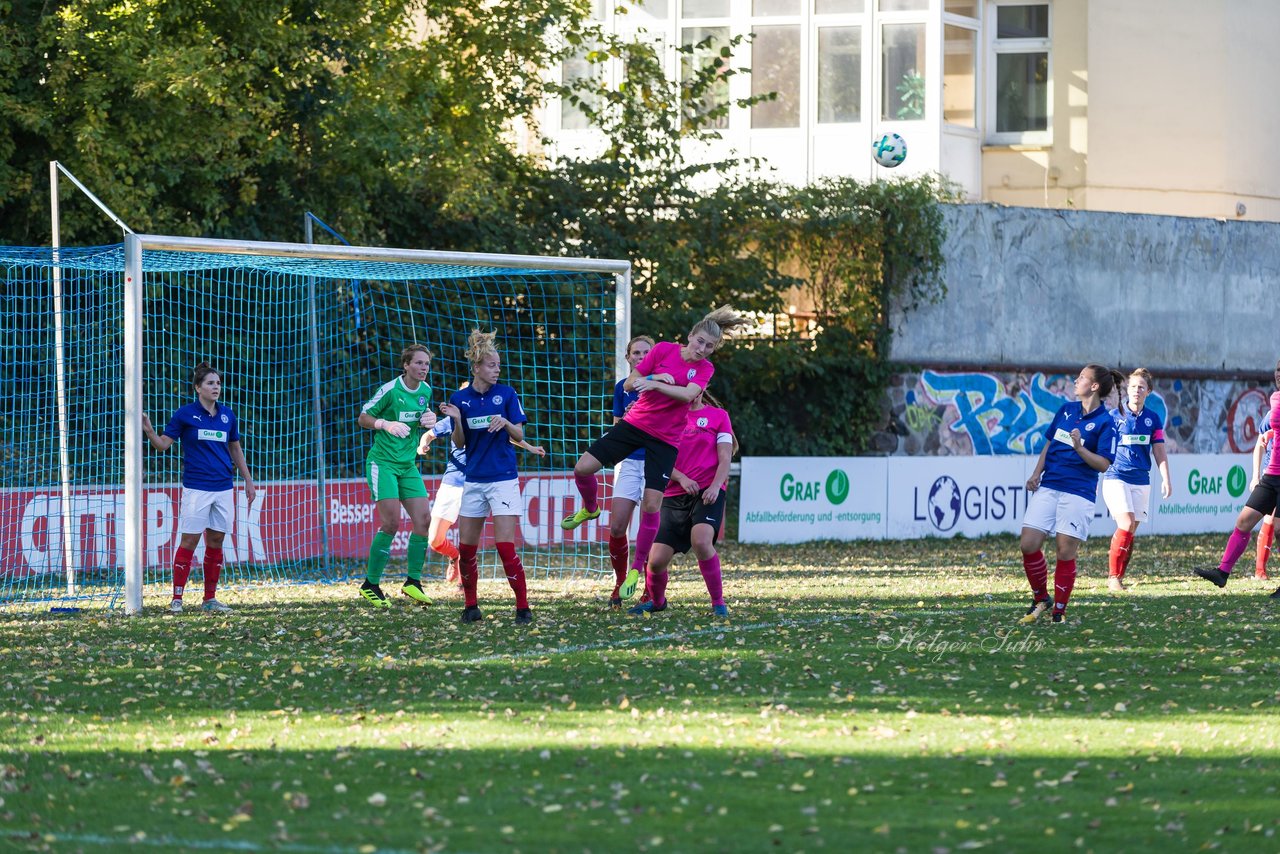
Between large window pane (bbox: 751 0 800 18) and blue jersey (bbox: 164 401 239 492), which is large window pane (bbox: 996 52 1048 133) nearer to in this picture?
large window pane (bbox: 751 0 800 18)

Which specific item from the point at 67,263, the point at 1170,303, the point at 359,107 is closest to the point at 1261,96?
the point at 1170,303

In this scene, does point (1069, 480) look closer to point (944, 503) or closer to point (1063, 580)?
point (1063, 580)

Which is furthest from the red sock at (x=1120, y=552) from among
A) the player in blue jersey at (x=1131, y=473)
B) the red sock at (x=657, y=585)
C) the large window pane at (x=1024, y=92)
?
the large window pane at (x=1024, y=92)

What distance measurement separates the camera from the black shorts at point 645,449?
11836mm

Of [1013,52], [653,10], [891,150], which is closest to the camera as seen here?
[891,150]

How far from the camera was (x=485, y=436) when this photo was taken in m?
11.5

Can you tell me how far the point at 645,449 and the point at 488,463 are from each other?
1258 millimetres

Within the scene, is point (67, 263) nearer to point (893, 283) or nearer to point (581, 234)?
point (581, 234)

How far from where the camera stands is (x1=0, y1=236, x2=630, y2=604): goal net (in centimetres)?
1536

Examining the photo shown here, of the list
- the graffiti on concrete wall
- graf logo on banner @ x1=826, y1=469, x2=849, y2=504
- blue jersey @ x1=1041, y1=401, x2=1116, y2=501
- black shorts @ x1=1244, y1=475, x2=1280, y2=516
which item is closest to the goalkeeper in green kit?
blue jersey @ x1=1041, y1=401, x2=1116, y2=501

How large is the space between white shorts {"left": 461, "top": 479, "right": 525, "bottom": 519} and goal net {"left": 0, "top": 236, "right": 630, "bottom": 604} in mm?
3132

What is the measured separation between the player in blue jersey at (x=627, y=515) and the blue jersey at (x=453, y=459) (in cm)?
125

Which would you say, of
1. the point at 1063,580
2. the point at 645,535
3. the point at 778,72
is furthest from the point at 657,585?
the point at 778,72

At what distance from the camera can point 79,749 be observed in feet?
23.1
